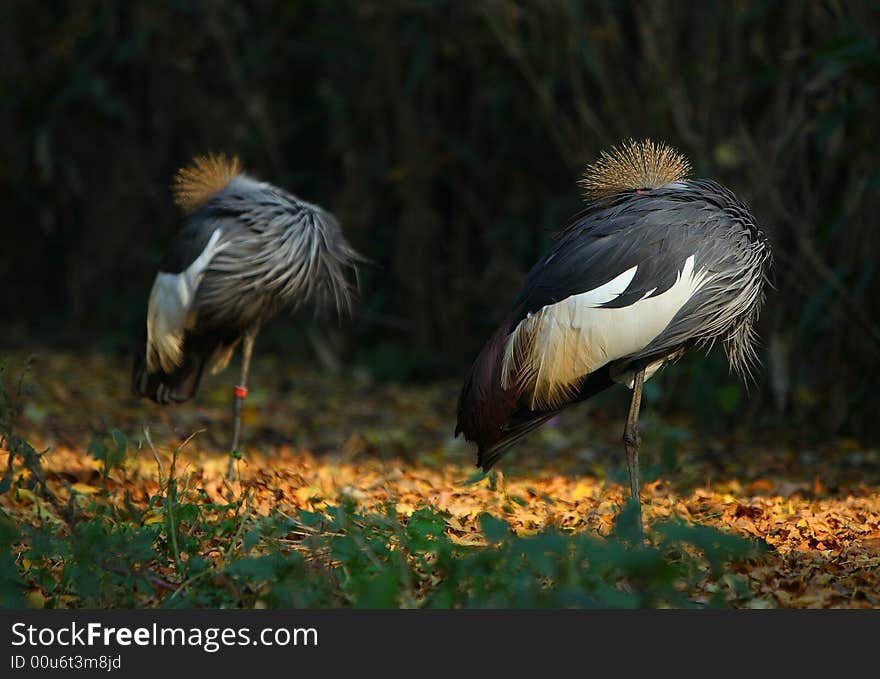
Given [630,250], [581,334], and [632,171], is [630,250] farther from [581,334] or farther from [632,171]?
[632,171]

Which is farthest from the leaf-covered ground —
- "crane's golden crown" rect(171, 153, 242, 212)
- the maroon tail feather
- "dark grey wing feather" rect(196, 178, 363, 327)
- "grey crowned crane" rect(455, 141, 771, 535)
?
"crane's golden crown" rect(171, 153, 242, 212)

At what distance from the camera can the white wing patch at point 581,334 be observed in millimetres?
3803

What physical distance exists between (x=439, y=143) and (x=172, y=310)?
11.8ft

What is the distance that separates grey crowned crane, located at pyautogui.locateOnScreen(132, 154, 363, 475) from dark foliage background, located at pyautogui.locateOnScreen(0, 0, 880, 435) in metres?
2.12

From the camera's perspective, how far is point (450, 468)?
18.7 ft

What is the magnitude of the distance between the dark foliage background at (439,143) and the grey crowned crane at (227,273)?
2121 mm

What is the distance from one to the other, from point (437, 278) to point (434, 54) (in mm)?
1539

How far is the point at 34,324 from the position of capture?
1040 cm

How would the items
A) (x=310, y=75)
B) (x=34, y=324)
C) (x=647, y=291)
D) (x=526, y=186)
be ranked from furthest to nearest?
(x=34, y=324)
(x=310, y=75)
(x=526, y=186)
(x=647, y=291)

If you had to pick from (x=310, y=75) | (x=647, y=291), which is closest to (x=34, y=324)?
(x=310, y=75)

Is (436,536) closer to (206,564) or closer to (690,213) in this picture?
(206,564)

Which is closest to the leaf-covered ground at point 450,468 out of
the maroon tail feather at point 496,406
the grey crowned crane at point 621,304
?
the maroon tail feather at point 496,406

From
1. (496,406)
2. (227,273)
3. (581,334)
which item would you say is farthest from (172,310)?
(581,334)

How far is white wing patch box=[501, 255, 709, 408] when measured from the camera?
150 inches
